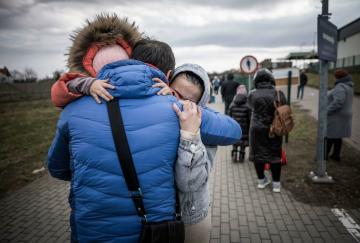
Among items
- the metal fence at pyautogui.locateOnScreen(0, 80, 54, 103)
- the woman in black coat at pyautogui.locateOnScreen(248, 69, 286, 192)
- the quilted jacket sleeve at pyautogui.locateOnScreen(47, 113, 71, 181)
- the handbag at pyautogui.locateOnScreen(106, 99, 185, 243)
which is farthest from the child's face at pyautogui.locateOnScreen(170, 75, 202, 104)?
the metal fence at pyautogui.locateOnScreen(0, 80, 54, 103)

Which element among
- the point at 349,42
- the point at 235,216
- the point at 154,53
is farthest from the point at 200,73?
the point at 349,42

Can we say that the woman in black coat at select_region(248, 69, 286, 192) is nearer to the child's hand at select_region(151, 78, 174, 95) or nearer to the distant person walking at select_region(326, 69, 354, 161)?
the distant person walking at select_region(326, 69, 354, 161)

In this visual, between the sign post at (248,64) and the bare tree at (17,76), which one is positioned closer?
the sign post at (248,64)

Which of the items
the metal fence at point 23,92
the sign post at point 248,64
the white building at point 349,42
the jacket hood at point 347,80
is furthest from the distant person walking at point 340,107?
the metal fence at point 23,92

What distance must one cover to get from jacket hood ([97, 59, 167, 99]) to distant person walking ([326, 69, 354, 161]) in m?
5.66

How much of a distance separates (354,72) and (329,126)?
23997 millimetres

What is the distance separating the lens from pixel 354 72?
85.7 feet

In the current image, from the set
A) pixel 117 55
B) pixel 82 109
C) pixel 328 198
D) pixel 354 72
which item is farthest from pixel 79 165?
pixel 354 72

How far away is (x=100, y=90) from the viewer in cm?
130

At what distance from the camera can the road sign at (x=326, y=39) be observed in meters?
4.59

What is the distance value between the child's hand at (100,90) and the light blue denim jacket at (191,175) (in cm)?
39

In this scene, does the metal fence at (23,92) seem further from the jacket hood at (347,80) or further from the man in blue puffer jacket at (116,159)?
the man in blue puffer jacket at (116,159)

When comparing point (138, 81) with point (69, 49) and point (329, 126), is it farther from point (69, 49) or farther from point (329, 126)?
point (329, 126)

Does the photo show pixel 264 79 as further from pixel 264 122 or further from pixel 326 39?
pixel 326 39
